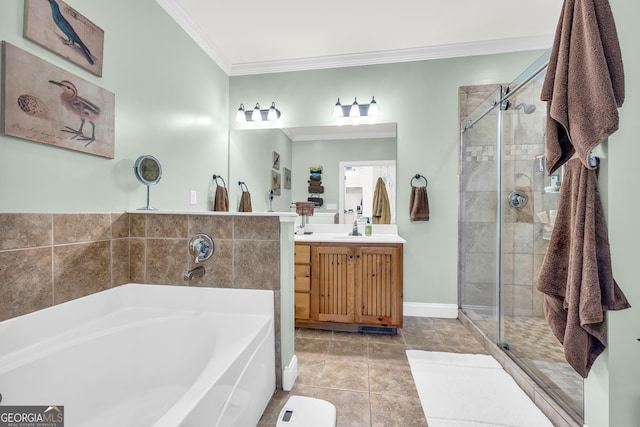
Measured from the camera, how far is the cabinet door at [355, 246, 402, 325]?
2.17 m

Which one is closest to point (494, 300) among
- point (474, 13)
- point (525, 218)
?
point (525, 218)

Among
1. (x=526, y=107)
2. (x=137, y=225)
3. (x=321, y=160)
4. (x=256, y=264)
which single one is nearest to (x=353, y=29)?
(x=321, y=160)

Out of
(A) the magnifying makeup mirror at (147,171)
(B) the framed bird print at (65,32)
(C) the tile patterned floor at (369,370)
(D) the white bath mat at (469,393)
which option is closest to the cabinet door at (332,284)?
(C) the tile patterned floor at (369,370)

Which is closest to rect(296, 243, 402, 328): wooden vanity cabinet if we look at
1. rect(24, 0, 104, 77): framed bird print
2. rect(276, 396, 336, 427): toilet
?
rect(276, 396, 336, 427): toilet

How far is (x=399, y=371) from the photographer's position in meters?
1.74

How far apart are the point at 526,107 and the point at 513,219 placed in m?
0.82

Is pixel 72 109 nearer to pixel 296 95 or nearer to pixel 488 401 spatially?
pixel 296 95

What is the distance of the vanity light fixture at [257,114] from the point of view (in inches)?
111

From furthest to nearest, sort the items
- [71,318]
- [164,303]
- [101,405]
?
[164,303] < [71,318] < [101,405]

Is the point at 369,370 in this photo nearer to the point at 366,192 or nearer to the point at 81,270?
the point at 366,192

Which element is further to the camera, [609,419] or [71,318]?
[71,318]

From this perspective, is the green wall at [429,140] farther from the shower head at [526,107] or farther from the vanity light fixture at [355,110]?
the shower head at [526,107]

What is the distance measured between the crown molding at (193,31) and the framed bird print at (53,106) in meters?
0.97

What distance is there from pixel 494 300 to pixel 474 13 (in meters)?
2.26
